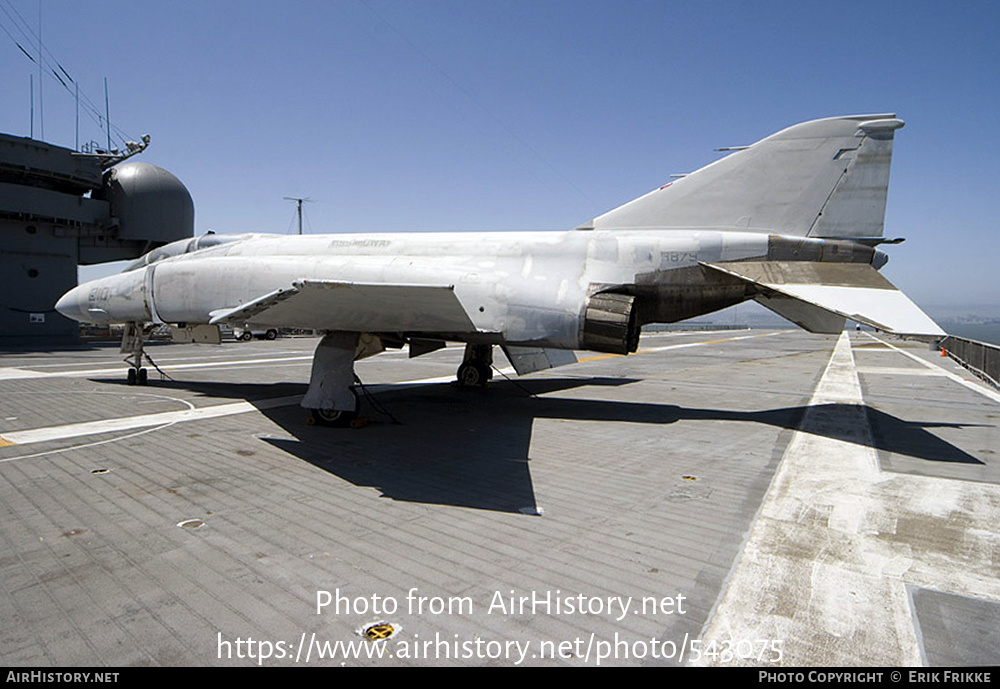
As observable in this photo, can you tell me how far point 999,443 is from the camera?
28.6 feet

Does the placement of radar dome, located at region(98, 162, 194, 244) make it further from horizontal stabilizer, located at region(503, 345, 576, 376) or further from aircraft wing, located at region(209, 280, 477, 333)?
aircraft wing, located at region(209, 280, 477, 333)

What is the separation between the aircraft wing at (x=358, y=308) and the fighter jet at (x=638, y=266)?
0.17ft

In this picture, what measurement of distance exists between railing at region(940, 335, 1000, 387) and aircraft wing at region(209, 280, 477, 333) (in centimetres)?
1365

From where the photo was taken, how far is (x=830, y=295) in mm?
8242

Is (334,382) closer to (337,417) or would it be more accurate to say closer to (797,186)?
(337,417)

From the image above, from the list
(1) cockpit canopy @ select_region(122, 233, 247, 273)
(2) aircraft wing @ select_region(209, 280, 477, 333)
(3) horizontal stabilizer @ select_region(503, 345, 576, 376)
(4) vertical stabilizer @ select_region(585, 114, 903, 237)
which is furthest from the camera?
(3) horizontal stabilizer @ select_region(503, 345, 576, 376)

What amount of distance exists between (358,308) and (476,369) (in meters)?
6.31

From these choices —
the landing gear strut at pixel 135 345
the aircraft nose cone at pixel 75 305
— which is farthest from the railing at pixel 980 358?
the aircraft nose cone at pixel 75 305

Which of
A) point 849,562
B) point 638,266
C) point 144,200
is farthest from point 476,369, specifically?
point 144,200

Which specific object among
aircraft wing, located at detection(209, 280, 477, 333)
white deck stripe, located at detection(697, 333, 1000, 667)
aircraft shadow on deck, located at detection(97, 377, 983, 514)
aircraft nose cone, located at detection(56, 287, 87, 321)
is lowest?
aircraft shadow on deck, located at detection(97, 377, 983, 514)

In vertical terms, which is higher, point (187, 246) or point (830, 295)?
point (187, 246)

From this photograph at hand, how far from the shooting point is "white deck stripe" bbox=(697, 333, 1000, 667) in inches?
127

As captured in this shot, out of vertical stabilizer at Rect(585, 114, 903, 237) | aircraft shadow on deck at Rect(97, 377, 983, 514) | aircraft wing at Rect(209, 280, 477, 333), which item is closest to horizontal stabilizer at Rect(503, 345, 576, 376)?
aircraft shadow on deck at Rect(97, 377, 983, 514)
